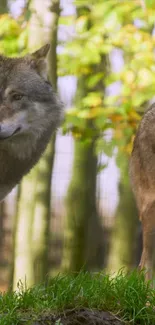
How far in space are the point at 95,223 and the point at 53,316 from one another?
166 inches

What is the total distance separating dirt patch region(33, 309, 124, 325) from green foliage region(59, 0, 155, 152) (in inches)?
131

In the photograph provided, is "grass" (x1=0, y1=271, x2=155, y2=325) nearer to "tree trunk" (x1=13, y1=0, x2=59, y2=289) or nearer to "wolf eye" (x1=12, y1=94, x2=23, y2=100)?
"wolf eye" (x1=12, y1=94, x2=23, y2=100)

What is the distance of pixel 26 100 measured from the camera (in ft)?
16.2

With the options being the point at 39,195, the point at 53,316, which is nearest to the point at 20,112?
the point at 53,316

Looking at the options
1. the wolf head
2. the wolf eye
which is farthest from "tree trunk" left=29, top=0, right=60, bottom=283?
the wolf eye

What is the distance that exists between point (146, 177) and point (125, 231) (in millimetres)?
2801

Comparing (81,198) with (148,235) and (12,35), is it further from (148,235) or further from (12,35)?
(148,235)

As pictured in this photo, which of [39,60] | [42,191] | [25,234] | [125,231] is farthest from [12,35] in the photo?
[125,231]

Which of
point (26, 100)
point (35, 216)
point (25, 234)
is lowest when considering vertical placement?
point (25, 234)

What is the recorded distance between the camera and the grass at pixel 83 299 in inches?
170

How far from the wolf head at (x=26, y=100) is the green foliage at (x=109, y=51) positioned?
2.01m

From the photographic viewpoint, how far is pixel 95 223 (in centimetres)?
841

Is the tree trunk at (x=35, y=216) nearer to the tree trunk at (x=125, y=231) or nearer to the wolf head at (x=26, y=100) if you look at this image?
the tree trunk at (x=125, y=231)

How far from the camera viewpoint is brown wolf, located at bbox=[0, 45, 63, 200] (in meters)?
4.80
